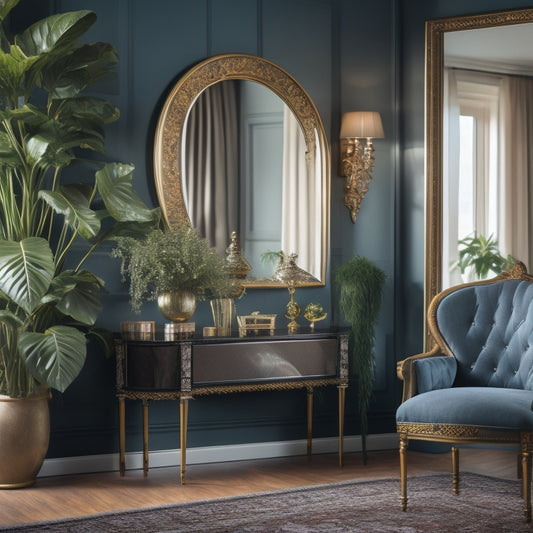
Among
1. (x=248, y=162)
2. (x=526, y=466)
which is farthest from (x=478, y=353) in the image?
(x=248, y=162)

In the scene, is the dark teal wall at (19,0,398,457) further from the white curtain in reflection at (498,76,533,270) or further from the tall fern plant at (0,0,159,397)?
the white curtain in reflection at (498,76,533,270)

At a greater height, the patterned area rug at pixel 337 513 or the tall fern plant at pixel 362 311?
the tall fern plant at pixel 362 311

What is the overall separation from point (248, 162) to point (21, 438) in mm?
1846

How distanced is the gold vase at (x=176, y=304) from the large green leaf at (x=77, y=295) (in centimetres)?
38

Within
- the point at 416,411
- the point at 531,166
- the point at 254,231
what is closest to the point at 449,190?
the point at 531,166

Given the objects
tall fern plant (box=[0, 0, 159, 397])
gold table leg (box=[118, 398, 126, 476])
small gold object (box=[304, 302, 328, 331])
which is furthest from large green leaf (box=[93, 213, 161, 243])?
small gold object (box=[304, 302, 328, 331])

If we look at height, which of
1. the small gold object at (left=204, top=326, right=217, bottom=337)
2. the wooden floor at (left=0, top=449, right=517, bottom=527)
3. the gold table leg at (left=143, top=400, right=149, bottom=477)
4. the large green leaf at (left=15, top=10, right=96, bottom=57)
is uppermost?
the large green leaf at (left=15, top=10, right=96, bottom=57)

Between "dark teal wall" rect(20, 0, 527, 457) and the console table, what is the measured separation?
264mm

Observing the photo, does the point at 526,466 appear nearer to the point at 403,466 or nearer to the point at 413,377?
the point at 403,466

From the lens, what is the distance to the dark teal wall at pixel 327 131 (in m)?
4.54

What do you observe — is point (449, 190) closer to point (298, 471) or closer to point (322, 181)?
point (322, 181)

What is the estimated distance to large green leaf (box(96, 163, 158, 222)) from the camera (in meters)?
4.10

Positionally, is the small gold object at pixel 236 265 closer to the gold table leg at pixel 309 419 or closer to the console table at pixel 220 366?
the console table at pixel 220 366

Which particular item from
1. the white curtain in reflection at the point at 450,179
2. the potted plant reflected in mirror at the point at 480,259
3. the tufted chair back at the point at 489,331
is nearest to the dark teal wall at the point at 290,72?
the white curtain in reflection at the point at 450,179
